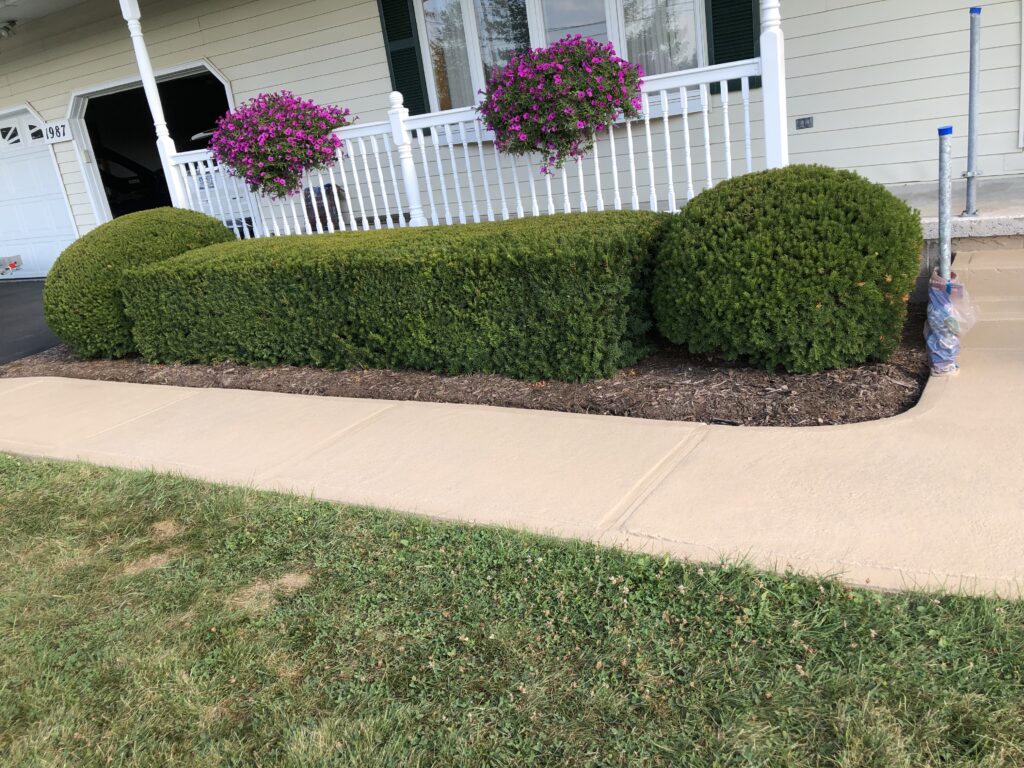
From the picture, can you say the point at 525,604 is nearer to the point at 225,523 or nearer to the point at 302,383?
the point at 225,523

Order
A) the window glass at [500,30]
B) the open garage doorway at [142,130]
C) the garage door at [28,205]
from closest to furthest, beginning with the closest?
1. the window glass at [500,30]
2. the garage door at [28,205]
3. the open garage doorway at [142,130]

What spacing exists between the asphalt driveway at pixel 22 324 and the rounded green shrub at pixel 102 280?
127 centimetres

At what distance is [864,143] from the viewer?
265 inches

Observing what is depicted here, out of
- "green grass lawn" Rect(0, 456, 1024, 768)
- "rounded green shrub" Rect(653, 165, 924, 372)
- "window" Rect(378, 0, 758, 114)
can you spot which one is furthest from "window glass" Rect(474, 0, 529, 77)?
"green grass lawn" Rect(0, 456, 1024, 768)

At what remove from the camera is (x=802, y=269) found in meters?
3.90

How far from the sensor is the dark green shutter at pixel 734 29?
21.3ft

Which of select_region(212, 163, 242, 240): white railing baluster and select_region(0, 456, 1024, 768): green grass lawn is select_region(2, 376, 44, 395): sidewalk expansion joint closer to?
select_region(212, 163, 242, 240): white railing baluster

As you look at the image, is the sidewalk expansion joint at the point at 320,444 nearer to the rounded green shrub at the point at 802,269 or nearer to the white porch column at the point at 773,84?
the rounded green shrub at the point at 802,269

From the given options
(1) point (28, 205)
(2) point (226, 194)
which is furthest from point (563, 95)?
(1) point (28, 205)

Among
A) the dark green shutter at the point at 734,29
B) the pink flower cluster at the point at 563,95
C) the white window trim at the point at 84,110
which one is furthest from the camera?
the white window trim at the point at 84,110

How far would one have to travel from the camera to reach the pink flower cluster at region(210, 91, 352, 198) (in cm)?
653

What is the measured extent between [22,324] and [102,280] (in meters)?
3.31

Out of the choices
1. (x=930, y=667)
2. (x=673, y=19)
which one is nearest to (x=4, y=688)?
(x=930, y=667)

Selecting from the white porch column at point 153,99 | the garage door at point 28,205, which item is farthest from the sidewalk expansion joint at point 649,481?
the garage door at point 28,205
